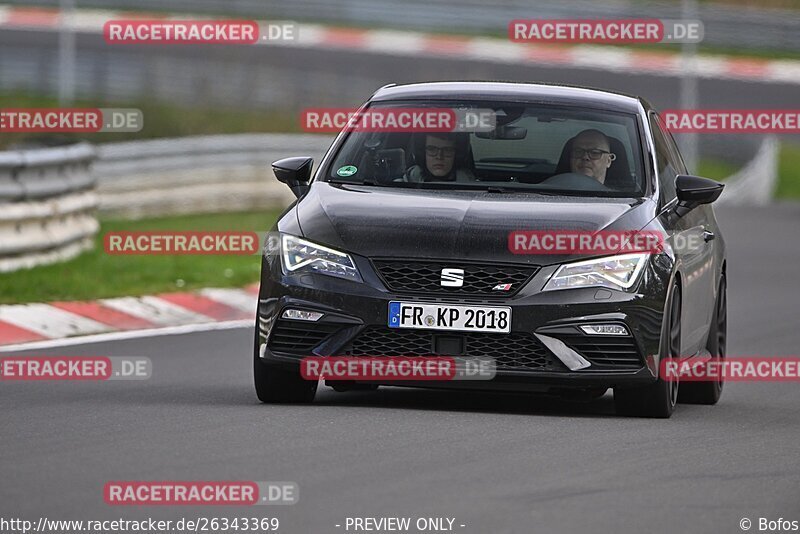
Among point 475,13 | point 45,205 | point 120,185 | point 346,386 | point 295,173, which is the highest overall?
point 475,13

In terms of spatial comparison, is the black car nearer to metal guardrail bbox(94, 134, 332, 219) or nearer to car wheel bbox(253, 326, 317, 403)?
car wheel bbox(253, 326, 317, 403)

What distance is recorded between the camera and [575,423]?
8.95 m

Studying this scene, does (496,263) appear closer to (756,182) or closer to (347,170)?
(347,170)

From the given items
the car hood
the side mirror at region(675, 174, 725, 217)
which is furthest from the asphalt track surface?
the side mirror at region(675, 174, 725, 217)

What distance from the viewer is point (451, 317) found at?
28.8 feet

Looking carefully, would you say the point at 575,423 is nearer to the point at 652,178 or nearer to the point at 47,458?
the point at 652,178

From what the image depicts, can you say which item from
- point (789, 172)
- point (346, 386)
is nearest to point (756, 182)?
point (789, 172)

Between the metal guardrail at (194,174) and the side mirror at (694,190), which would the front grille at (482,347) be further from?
the metal guardrail at (194,174)

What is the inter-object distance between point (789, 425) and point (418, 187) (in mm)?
2135

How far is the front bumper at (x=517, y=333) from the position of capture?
8.80 meters

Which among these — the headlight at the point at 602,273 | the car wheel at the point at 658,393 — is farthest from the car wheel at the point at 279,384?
the car wheel at the point at 658,393

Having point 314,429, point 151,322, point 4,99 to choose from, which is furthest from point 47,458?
point 4,99

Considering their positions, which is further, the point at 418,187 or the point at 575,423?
the point at 418,187

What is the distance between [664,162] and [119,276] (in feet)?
21.0
